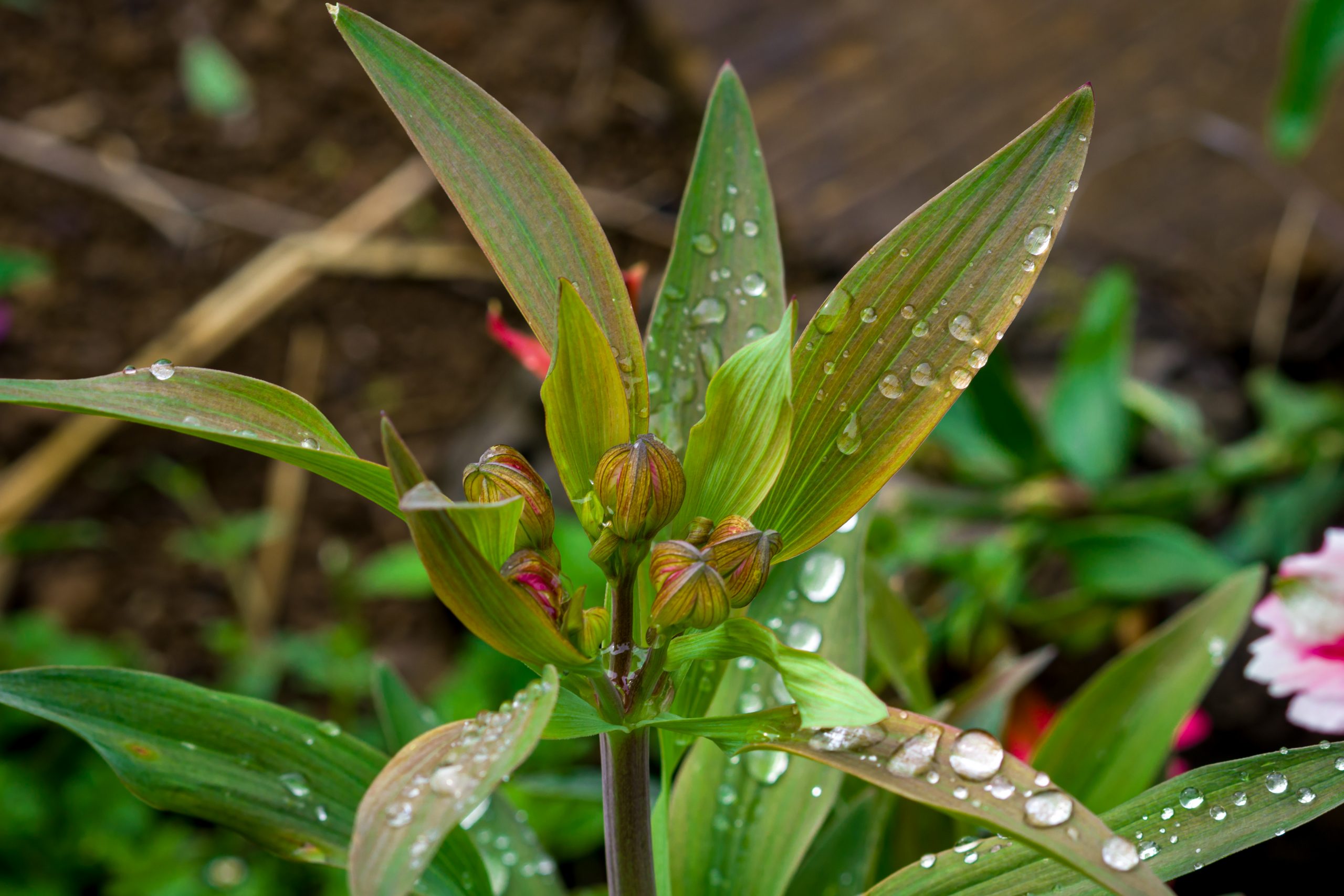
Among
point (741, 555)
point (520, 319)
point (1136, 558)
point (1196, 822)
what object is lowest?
point (1196, 822)

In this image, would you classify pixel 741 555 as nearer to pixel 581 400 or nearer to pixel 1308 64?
pixel 581 400

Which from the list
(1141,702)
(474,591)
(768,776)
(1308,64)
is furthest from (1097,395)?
(474,591)

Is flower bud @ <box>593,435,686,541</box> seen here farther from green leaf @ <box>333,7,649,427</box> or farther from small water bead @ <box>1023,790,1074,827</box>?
small water bead @ <box>1023,790,1074,827</box>

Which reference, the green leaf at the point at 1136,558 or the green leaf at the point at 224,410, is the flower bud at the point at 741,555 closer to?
the green leaf at the point at 224,410

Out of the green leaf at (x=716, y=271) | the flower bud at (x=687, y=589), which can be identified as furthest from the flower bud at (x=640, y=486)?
the green leaf at (x=716, y=271)

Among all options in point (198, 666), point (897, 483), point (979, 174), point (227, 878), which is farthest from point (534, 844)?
point (198, 666)

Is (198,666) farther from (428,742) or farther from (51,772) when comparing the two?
(428,742)

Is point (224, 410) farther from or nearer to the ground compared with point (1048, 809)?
farther from the ground

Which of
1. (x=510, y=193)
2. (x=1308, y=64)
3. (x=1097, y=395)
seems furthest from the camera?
(x=1097, y=395)
